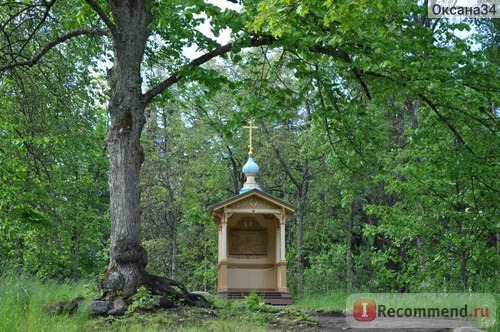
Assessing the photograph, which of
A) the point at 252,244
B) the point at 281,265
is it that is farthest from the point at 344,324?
the point at 252,244

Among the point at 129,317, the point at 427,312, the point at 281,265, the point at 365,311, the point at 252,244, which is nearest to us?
the point at 129,317

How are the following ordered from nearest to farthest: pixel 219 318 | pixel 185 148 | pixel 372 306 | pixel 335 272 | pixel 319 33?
1. pixel 219 318
2. pixel 319 33
3. pixel 372 306
4. pixel 335 272
5. pixel 185 148

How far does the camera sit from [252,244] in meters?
18.5

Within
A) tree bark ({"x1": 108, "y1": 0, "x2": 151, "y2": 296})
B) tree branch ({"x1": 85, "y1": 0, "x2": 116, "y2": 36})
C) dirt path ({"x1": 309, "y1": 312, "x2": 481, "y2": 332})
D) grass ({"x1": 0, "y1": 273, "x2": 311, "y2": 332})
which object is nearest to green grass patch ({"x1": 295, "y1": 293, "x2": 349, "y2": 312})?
dirt path ({"x1": 309, "y1": 312, "x2": 481, "y2": 332})

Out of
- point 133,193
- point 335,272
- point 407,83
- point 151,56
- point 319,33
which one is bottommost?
point 335,272

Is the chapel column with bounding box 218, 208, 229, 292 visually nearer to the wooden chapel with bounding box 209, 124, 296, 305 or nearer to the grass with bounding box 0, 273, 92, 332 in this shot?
the wooden chapel with bounding box 209, 124, 296, 305

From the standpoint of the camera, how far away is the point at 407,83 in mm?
7953

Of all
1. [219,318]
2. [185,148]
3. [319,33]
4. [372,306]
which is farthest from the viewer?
[185,148]

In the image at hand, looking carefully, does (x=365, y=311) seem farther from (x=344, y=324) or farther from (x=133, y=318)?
(x=133, y=318)

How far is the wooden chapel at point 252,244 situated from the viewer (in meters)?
17.4

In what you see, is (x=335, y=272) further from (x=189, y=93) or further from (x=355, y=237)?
(x=189, y=93)

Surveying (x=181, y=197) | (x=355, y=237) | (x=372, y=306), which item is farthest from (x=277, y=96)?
(x=355, y=237)

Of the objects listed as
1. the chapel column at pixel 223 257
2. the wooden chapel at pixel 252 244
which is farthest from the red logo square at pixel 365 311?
the chapel column at pixel 223 257

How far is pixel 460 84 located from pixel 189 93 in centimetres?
617
